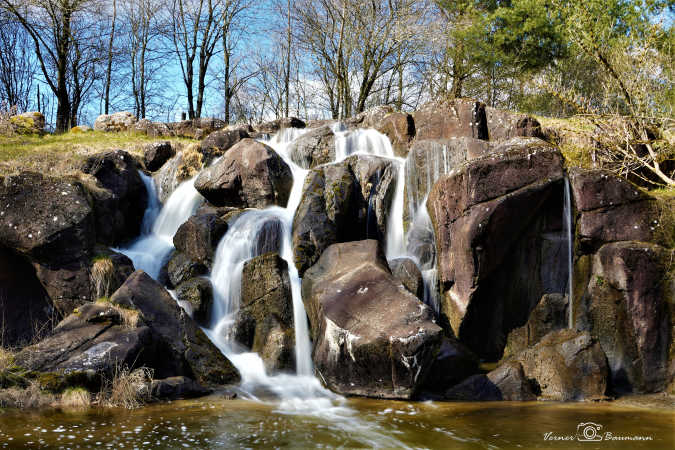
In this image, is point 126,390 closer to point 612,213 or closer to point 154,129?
point 612,213

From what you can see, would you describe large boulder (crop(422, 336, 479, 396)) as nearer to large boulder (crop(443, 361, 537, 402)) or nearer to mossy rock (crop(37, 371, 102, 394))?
large boulder (crop(443, 361, 537, 402))

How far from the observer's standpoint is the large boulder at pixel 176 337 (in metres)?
8.47

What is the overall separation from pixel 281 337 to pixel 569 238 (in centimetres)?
587

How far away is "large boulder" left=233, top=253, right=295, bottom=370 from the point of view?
9453 mm

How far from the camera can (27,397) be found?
7.02 m

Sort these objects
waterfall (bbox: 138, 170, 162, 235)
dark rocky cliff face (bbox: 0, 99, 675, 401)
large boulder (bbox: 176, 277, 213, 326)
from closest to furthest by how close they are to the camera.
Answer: dark rocky cliff face (bbox: 0, 99, 675, 401), large boulder (bbox: 176, 277, 213, 326), waterfall (bbox: 138, 170, 162, 235)


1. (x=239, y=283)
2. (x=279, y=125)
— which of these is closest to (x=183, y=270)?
(x=239, y=283)

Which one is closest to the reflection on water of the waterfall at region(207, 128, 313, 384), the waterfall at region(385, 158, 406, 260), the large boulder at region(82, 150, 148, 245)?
the waterfall at region(207, 128, 313, 384)

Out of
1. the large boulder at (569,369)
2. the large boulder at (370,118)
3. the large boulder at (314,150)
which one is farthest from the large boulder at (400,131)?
the large boulder at (569,369)

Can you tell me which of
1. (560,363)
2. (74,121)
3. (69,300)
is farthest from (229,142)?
(74,121)

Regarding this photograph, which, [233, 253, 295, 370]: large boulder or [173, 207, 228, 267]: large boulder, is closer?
[233, 253, 295, 370]: large boulder

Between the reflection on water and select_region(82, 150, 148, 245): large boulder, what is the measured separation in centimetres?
623

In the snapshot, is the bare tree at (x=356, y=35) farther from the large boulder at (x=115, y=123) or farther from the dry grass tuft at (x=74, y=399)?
the dry grass tuft at (x=74, y=399)

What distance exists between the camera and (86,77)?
31844 mm
